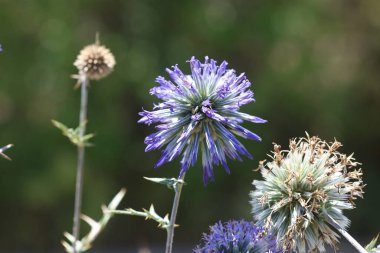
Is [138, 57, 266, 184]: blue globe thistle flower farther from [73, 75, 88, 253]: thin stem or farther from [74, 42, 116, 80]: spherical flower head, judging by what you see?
[74, 42, 116, 80]: spherical flower head

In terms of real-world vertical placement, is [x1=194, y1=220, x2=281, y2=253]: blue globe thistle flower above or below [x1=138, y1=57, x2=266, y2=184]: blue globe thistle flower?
below


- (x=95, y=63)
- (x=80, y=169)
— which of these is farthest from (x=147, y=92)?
(x=80, y=169)

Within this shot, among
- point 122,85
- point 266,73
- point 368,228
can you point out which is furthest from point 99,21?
point 368,228

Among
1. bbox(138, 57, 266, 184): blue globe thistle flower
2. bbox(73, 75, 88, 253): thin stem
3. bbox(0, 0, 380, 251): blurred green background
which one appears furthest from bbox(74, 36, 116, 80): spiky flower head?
bbox(0, 0, 380, 251): blurred green background

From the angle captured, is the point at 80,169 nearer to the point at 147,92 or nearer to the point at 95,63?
the point at 95,63

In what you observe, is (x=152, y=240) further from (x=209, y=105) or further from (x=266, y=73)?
(x=209, y=105)

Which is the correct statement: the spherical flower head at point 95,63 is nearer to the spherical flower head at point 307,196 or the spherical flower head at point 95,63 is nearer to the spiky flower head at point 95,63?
the spiky flower head at point 95,63
